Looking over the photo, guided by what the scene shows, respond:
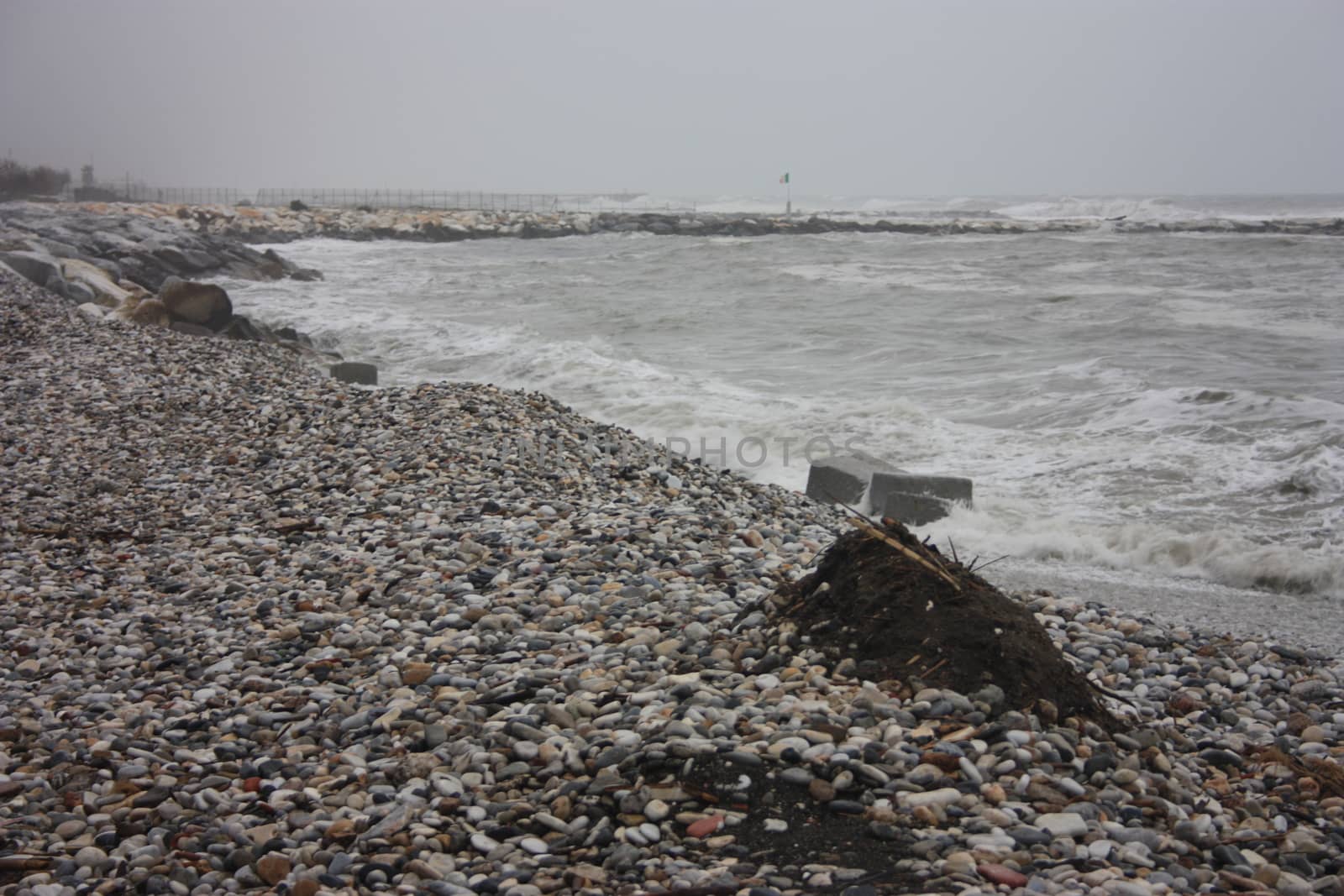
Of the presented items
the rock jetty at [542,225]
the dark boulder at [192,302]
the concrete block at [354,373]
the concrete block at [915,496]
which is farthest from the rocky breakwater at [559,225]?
the concrete block at [915,496]

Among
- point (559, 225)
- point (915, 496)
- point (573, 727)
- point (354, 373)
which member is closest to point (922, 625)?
point (573, 727)

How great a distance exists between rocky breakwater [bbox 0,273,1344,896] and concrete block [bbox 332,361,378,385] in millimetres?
5280

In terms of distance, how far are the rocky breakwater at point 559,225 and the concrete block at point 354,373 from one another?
26.1 meters

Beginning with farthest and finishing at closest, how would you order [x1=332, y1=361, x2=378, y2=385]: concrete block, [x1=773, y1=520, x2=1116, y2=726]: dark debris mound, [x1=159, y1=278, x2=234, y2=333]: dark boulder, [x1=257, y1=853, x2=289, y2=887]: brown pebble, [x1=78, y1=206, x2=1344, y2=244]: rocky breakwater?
[x1=78, y1=206, x2=1344, y2=244]: rocky breakwater → [x1=159, y1=278, x2=234, y2=333]: dark boulder → [x1=332, y1=361, x2=378, y2=385]: concrete block → [x1=773, y1=520, x2=1116, y2=726]: dark debris mound → [x1=257, y1=853, x2=289, y2=887]: brown pebble

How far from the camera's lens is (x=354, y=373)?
10820 millimetres

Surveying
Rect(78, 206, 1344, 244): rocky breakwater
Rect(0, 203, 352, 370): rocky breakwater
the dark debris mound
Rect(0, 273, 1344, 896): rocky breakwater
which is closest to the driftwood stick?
the dark debris mound

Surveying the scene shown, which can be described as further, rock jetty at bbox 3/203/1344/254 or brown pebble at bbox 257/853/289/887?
rock jetty at bbox 3/203/1344/254

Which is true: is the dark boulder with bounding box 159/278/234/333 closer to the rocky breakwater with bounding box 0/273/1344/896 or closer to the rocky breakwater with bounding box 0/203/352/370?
the rocky breakwater with bounding box 0/203/352/370

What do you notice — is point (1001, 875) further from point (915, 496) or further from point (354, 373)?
→ point (354, 373)

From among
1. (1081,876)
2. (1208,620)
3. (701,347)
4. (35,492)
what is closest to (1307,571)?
(1208,620)

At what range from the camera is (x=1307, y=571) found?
5.96 metres

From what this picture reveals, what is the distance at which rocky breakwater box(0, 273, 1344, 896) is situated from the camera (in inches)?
96.2

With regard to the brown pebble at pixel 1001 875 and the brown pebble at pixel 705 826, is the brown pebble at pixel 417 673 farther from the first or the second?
the brown pebble at pixel 1001 875

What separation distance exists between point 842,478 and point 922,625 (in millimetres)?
3952
